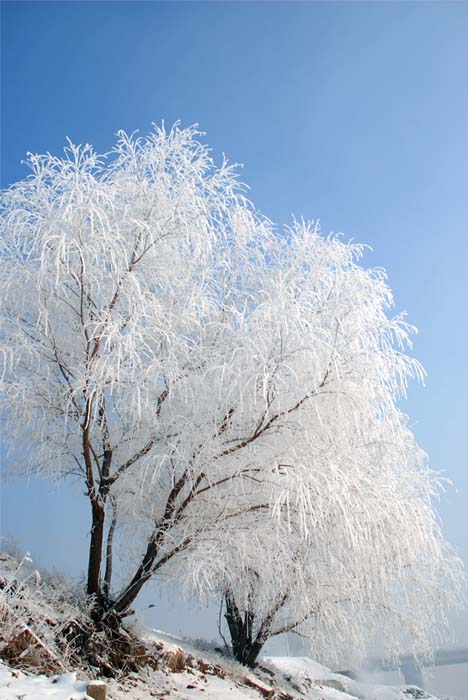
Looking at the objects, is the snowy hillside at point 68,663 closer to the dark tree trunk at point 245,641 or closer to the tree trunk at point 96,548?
the tree trunk at point 96,548

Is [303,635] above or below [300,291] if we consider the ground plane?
below

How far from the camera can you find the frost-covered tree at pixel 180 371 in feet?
20.2

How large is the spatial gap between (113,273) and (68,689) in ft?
13.0

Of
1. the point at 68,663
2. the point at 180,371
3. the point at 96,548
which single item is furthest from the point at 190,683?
the point at 180,371

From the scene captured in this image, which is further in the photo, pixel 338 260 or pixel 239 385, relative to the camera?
pixel 338 260

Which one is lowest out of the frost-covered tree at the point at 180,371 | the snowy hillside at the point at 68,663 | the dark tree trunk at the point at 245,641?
the snowy hillside at the point at 68,663

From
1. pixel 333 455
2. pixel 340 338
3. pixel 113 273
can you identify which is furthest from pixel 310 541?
pixel 113 273

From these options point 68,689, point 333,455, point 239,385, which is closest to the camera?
point 68,689

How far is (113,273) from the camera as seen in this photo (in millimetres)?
6605

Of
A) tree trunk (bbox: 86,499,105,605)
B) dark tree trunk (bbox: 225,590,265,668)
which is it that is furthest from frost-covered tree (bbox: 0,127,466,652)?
dark tree trunk (bbox: 225,590,265,668)

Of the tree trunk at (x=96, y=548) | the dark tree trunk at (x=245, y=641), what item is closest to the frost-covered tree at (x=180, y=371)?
the tree trunk at (x=96, y=548)

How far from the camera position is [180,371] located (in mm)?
6711

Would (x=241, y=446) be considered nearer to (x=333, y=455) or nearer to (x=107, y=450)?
(x=333, y=455)

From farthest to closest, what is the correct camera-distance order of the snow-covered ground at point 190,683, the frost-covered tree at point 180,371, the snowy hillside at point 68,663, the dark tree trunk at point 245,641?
the dark tree trunk at point 245,641
the frost-covered tree at point 180,371
the snowy hillside at point 68,663
the snow-covered ground at point 190,683
